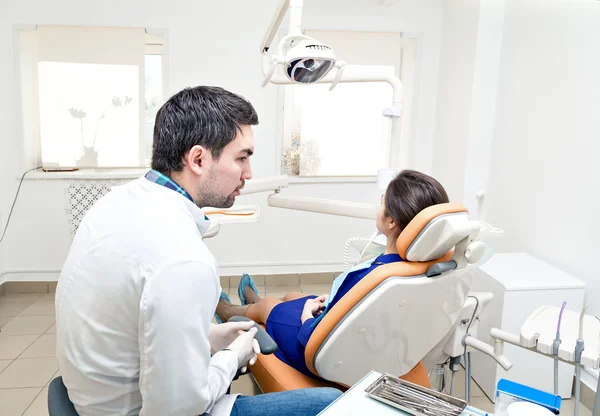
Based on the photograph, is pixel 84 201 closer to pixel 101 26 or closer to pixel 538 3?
pixel 101 26

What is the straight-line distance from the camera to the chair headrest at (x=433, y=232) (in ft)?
4.10

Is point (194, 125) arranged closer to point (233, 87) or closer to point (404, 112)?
point (233, 87)

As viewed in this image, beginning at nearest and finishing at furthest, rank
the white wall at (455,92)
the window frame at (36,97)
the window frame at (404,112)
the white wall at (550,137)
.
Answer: the white wall at (550,137) < the white wall at (455,92) < the window frame at (36,97) < the window frame at (404,112)

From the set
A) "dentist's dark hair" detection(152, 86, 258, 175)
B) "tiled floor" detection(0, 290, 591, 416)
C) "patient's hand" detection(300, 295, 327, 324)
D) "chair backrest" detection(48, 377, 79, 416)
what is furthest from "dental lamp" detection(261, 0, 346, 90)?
"tiled floor" detection(0, 290, 591, 416)

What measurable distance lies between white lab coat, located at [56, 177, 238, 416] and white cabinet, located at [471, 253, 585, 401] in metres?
1.54

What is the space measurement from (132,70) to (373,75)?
1.93 m

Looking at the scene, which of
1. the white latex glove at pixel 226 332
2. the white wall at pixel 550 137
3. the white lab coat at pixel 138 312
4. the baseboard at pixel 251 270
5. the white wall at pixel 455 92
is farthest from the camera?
the baseboard at pixel 251 270

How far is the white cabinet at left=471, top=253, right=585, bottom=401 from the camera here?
204cm

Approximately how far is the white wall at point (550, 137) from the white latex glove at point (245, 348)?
1.73 metres

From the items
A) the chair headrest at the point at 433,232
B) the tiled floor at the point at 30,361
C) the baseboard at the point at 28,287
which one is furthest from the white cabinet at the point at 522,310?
the baseboard at the point at 28,287

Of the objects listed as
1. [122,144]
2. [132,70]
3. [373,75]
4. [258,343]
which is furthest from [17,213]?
[258,343]

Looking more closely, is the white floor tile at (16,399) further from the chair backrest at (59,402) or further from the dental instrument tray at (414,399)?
the dental instrument tray at (414,399)

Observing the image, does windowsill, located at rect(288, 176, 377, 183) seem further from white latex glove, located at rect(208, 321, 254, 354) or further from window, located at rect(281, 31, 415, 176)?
white latex glove, located at rect(208, 321, 254, 354)

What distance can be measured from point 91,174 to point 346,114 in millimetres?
1921
